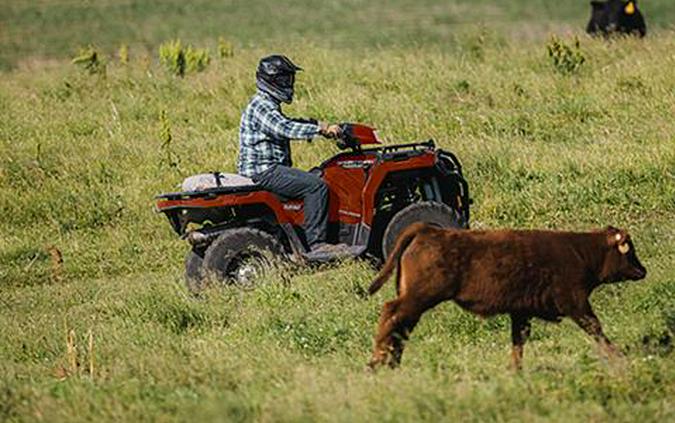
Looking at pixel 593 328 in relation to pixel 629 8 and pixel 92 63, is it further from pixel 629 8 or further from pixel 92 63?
pixel 629 8

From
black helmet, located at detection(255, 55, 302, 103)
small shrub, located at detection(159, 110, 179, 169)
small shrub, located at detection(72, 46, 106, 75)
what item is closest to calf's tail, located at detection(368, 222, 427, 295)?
black helmet, located at detection(255, 55, 302, 103)

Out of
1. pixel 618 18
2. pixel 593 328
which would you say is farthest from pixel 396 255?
pixel 618 18

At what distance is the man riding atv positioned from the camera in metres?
12.5

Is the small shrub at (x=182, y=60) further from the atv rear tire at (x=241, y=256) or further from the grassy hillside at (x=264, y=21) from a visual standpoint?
the grassy hillside at (x=264, y=21)

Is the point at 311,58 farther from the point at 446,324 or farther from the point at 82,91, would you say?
the point at 446,324

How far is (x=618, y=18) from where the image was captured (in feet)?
82.0

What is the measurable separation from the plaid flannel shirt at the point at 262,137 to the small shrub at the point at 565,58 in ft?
26.7

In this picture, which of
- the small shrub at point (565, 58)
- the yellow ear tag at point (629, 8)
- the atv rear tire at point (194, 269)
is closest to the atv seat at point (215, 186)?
the atv rear tire at point (194, 269)

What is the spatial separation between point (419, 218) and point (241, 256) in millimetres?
1577

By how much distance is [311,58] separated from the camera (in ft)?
68.4

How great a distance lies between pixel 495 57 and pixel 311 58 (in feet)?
8.93

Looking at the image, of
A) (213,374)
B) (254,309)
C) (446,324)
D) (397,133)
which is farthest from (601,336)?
(397,133)

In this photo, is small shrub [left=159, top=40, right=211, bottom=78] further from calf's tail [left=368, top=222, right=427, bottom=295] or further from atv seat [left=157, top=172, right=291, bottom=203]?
calf's tail [left=368, top=222, right=427, bottom=295]

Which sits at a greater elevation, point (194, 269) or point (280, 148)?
point (280, 148)
